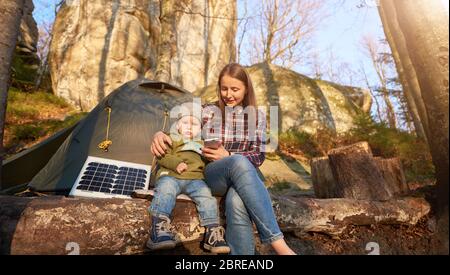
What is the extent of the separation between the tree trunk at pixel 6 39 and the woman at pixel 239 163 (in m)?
1.33

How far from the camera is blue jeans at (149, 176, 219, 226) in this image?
2156 millimetres

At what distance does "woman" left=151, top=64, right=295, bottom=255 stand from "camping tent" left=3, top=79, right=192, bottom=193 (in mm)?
2190

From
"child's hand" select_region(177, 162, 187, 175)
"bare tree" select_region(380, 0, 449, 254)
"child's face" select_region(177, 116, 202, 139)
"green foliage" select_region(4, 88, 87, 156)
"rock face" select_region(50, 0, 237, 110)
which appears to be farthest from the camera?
"rock face" select_region(50, 0, 237, 110)

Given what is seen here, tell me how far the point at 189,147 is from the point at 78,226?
3.29ft

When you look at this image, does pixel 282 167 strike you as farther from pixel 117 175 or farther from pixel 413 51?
pixel 413 51

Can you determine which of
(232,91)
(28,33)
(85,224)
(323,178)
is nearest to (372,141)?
(323,178)

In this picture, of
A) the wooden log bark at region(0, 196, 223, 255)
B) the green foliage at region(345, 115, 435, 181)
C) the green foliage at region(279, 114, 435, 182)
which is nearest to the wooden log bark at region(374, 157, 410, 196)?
the wooden log bark at region(0, 196, 223, 255)

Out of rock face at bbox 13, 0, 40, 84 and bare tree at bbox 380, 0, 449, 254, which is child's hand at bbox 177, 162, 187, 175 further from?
rock face at bbox 13, 0, 40, 84

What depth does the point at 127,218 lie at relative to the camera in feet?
7.04

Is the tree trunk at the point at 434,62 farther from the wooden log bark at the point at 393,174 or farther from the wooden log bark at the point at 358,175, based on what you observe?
the wooden log bark at the point at 393,174

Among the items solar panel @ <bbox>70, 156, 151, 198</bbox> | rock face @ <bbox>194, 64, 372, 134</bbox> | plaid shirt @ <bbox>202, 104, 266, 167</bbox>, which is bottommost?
solar panel @ <bbox>70, 156, 151, 198</bbox>

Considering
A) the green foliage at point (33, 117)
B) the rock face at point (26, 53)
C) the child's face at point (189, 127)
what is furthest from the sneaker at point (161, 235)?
the rock face at point (26, 53)

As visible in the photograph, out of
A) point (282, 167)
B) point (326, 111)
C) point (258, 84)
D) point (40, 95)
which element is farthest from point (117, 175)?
point (40, 95)

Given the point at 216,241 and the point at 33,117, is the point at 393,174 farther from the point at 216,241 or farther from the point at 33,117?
the point at 33,117
